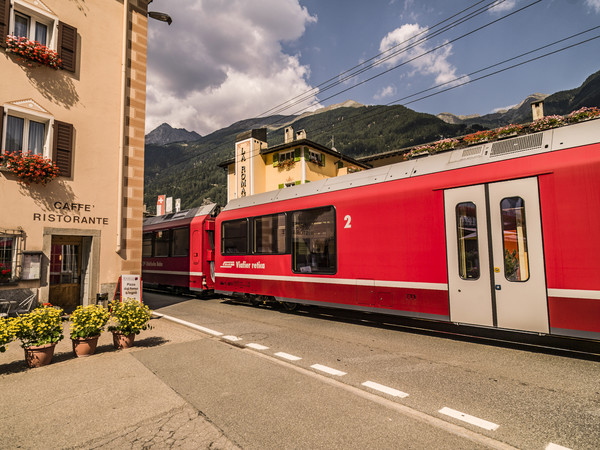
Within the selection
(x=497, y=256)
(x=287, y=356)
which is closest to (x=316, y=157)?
(x=497, y=256)

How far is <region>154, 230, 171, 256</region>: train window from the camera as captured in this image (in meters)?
16.3

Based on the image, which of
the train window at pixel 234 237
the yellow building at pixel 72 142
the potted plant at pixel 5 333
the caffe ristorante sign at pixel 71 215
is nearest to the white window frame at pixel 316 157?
the train window at pixel 234 237

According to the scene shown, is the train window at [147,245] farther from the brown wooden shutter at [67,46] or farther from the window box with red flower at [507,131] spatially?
the window box with red flower at [507,131]

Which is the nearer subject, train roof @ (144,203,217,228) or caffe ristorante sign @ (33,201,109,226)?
caffe ristorante sign @ (33,201,109,226)

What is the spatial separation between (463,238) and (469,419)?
12.4 feet

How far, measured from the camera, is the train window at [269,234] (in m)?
10.4

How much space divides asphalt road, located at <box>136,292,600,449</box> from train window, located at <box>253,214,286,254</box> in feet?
11.0

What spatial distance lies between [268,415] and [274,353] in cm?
249

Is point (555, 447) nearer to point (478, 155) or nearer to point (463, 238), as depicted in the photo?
point (463, 238)

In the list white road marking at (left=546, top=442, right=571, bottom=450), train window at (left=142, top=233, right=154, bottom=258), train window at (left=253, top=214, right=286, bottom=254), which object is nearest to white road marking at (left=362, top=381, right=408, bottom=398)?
white road marking at (left=546, top=442, right=571, bottom=450)

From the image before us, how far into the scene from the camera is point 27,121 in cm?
973

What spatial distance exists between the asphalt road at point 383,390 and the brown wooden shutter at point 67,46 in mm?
9113

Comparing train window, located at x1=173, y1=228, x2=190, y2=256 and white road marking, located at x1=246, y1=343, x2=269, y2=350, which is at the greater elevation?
train window, located at x1=173, y1=228, x2=190, y2=256

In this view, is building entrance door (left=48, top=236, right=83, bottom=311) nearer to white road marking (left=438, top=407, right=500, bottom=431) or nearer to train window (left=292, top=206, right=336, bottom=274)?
train window (left=292, top=206, right=336, bottom=274)
